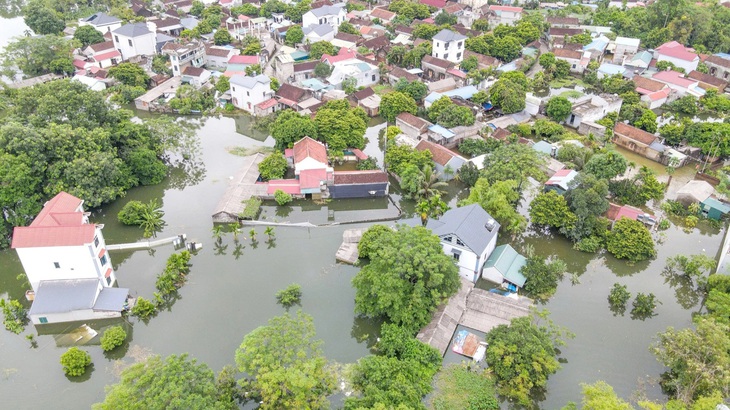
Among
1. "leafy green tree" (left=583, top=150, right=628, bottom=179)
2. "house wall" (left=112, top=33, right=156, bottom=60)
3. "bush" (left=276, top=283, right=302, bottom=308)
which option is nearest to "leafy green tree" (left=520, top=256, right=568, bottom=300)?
"leafy green tree" (left=583, top=150, right=628, bottom=179)

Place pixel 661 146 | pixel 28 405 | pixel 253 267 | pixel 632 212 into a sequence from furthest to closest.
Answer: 1. pixel 661 146
2. pixel 632 212
3. pixel 253 267
4. pixel 28 405

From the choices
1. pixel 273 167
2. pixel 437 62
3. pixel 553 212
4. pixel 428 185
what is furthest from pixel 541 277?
pixel 437 62

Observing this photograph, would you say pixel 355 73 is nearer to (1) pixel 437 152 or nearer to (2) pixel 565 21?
(1) pixel 437 152

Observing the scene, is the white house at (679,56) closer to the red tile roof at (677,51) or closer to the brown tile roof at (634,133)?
the red tile roof at (677,51)

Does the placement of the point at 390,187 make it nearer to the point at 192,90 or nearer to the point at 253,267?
the point at 253,267

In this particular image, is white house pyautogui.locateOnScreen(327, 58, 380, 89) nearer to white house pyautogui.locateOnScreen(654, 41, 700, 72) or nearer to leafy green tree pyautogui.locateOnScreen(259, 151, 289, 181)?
leafy green tree pyautogui.locateOnScreen(259, 151, 289, 181)

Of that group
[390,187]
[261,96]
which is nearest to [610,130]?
[390,187]

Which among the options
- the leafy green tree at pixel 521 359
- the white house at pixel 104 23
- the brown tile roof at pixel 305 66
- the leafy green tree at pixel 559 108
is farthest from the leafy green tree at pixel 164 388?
the white house at pixel 104 23
